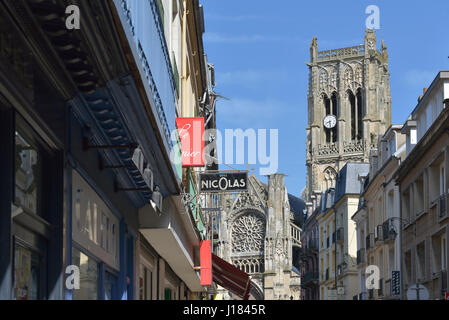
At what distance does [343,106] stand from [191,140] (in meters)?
92.1

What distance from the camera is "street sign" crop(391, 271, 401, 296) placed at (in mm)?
31750

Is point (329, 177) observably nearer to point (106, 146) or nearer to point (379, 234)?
point (379, 234)

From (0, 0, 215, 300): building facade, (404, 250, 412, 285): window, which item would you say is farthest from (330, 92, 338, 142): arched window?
(0, 0, 215, 300): building facade

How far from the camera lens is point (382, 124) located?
341ft

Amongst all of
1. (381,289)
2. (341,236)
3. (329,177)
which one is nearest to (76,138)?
(381,289)

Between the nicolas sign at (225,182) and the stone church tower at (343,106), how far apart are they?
8235 cm

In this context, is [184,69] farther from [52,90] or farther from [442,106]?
[52,90]

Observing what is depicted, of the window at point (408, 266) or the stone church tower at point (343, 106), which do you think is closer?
the window at point (408, 266)

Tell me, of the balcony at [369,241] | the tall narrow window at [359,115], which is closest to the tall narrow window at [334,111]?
the tall narrow window at [359,115]

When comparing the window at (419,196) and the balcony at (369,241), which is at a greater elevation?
the window at (419,196)

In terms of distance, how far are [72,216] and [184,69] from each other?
12.3 meters

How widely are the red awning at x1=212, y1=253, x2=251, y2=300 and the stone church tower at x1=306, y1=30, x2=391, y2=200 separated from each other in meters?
75.1

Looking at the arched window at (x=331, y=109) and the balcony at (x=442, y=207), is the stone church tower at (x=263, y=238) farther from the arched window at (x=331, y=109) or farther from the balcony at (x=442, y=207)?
the balcony at (x=442, y=207)

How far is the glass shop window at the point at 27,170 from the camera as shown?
5.94 metres
